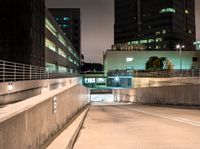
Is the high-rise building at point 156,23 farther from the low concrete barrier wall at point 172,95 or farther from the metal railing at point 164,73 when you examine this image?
the low concrete barrier wall at point 172,95

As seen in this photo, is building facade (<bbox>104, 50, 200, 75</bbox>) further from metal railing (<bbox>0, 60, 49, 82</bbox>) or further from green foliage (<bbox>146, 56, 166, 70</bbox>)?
metal railing (<bbox>0, 60, 49, 82</bbox>)

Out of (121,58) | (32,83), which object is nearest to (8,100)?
(32,83)

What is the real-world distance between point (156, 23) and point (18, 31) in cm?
14192

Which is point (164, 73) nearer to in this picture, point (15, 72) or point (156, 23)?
point (15, 72)

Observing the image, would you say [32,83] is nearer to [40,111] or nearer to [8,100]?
[8,100]

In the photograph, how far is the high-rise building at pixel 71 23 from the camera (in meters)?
176

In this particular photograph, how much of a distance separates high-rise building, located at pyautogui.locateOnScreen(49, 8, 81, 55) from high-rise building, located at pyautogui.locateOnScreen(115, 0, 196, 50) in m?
30.7

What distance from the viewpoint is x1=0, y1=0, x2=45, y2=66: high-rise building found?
4391 centimetres

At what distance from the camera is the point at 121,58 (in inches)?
4491

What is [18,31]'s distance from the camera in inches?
1758

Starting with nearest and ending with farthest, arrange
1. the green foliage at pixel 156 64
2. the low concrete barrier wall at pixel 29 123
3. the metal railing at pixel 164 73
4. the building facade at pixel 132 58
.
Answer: the low concrete barrier wall at pixel 29 123 < the metal railing at pixel 164 73 < the green foliage at pixel 156 64 < the building facade at pixel 132 58

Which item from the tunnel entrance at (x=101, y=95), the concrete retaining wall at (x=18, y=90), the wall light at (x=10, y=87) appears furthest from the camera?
the tunnel entrance at (x=101, y=95)

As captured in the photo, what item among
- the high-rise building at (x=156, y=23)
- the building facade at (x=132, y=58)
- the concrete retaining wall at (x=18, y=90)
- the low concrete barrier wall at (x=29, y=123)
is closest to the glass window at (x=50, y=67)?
the concrete retaining wall at (x=18, y=90)

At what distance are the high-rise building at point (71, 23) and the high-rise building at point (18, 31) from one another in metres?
130
